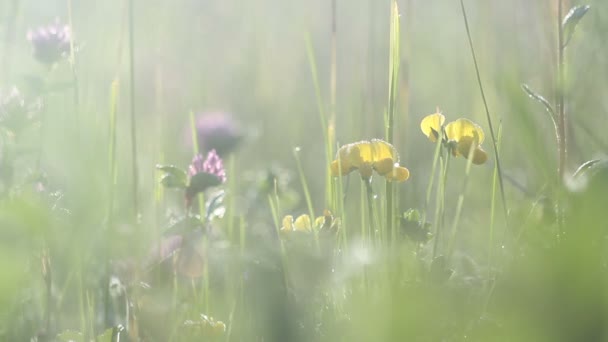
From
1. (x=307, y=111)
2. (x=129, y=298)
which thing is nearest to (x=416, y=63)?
(x=307, y=111)

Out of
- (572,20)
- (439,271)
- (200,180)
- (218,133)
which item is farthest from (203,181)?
(218,133)

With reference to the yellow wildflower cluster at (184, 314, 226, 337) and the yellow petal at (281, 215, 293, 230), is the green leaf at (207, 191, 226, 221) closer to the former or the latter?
the yellow petal at (281, 215, 293, 230)

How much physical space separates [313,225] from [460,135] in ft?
0.64

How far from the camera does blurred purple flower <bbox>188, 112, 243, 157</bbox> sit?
2.10 metres

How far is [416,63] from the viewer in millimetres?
2871

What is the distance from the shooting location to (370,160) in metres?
0.81

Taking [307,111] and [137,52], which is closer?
[307,111]

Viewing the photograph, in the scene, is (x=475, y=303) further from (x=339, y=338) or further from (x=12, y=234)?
(x=12, y=234)

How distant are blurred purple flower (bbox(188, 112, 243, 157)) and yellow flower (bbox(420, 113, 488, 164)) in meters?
1.24

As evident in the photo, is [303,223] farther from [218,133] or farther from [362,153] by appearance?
[218,133]

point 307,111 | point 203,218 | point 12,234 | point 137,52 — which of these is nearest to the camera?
point 12,234

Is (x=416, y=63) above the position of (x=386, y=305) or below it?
above

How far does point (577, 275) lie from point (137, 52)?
280 cm

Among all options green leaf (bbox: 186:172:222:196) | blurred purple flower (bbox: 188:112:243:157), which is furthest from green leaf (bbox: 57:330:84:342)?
blurred purple flower (bbox: 188:112:243:157)
